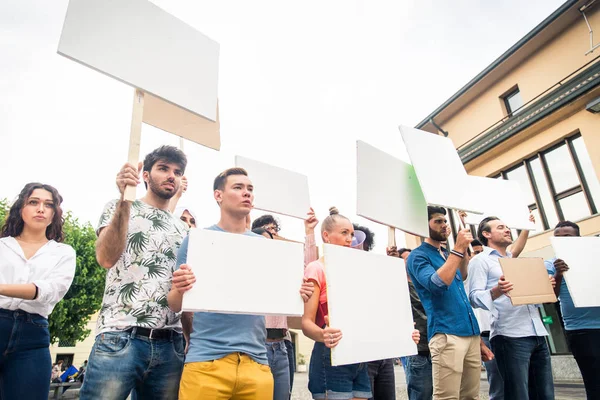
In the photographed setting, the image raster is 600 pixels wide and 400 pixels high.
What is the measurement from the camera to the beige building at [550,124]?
9703mm

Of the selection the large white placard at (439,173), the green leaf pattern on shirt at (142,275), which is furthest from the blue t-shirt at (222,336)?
the large white placard at (439,173)

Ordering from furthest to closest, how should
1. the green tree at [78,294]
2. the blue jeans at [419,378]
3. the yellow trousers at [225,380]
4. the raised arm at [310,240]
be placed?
the green tree at [78,294]
the raised arm at [310,240]
the blue jeans at [419,378]
the yellow trousers at [225,380]

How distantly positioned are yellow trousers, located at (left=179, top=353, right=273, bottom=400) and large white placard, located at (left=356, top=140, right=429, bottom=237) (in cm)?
132

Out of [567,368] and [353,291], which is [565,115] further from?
[353,291]

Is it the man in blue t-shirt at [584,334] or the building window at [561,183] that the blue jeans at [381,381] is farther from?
the building window at [561,183]

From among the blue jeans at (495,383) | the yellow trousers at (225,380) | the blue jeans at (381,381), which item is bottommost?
the blue jeans at (495,383)

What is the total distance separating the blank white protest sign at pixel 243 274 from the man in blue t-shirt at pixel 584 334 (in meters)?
2.79

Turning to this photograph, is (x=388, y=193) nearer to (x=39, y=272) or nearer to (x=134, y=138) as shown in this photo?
(x=134, y=138)

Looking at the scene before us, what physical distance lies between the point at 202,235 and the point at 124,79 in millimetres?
1030

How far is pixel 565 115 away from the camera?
10344 mm

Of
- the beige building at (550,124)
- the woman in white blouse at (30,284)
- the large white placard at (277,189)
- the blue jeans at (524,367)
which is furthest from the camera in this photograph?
the beige building at (550,124)

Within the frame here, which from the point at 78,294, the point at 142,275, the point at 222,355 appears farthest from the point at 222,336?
the point at 78,294

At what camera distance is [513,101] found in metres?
12.5

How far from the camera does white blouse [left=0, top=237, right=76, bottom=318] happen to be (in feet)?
6.69
